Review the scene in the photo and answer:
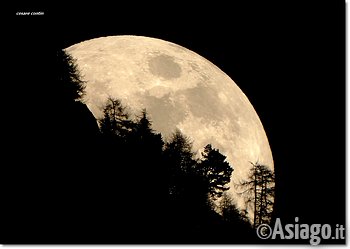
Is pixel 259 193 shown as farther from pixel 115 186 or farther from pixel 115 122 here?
pixel 115 122

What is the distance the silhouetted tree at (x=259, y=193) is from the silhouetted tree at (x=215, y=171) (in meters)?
2.07

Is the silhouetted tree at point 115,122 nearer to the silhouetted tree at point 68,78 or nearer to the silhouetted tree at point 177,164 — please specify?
the silhouetted tree at point 68,78

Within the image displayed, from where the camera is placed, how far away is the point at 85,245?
38.3ft

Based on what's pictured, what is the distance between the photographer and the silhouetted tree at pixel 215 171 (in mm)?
14070

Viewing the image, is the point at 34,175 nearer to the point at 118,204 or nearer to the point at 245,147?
the point at 118,204

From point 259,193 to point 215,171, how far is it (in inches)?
163

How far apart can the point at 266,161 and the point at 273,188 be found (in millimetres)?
2388

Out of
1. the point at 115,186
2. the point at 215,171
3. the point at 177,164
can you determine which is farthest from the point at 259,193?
the point at 115,186

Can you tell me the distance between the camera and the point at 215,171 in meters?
14.4

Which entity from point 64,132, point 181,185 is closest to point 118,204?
point 181,185
